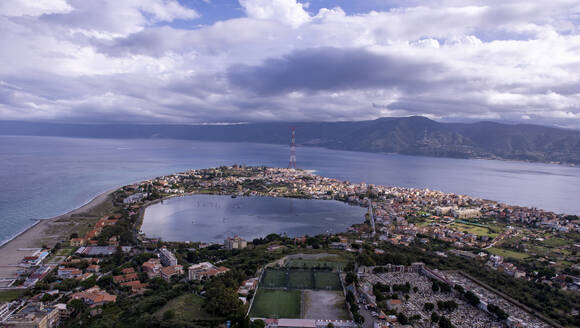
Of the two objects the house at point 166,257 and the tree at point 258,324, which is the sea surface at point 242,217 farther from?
the tree at point 258,324

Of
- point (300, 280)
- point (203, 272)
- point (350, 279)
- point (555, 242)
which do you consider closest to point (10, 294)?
point (203, 272)

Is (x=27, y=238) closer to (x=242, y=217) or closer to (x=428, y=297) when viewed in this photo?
(x=242, y=217)

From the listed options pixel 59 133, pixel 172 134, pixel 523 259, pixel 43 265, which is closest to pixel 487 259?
pixel 523 259

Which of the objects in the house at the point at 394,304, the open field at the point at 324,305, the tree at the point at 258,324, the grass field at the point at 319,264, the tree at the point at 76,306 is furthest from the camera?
the grass field at the point at 319,264

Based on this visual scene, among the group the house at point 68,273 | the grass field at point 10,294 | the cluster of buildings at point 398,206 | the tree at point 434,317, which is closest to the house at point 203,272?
the cluster of buildings at point 398,206

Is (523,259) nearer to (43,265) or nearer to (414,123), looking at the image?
(43,265)

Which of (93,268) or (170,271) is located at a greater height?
(170,271)

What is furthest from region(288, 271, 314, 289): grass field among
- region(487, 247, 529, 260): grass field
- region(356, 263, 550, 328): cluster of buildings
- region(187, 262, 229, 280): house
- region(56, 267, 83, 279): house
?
region(487, 247, 529, 260): grass field
